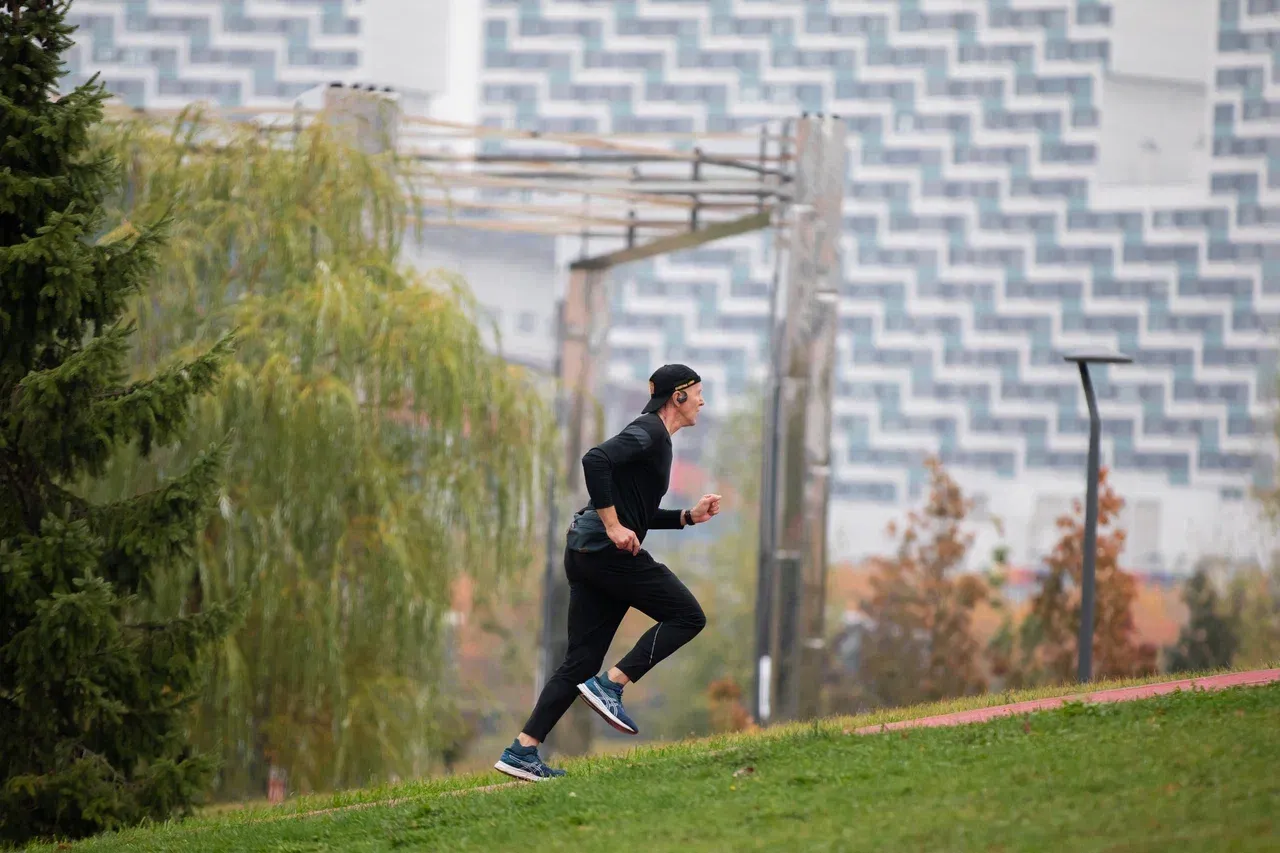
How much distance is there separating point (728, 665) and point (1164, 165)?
60.0m

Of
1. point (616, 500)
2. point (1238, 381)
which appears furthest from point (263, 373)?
point (1238, 381)

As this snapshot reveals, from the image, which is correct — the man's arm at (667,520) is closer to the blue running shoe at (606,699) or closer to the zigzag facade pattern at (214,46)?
the blue running shoe at (606,699)

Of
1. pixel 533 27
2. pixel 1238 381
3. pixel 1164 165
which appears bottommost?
pixel 1238 381

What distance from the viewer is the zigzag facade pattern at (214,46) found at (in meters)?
107

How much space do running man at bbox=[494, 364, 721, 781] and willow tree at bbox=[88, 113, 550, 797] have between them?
6.76 metres

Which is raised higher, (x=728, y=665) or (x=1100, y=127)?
(x=1100, y=127)

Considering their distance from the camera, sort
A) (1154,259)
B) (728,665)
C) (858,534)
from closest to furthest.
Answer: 1. (728,665)
2. (858,534)
3. (1154,259)

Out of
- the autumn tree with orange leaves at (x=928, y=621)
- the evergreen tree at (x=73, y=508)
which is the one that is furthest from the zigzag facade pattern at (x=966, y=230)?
the evergreen tree at (x=73, y=508)

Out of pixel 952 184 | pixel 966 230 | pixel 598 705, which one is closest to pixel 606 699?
pixel 598 705

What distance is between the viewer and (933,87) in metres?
107

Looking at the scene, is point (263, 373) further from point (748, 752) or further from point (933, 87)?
point (933, 87)

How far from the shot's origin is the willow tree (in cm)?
1344

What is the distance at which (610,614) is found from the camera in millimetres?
7129

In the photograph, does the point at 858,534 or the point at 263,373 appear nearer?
the point at 263,373
